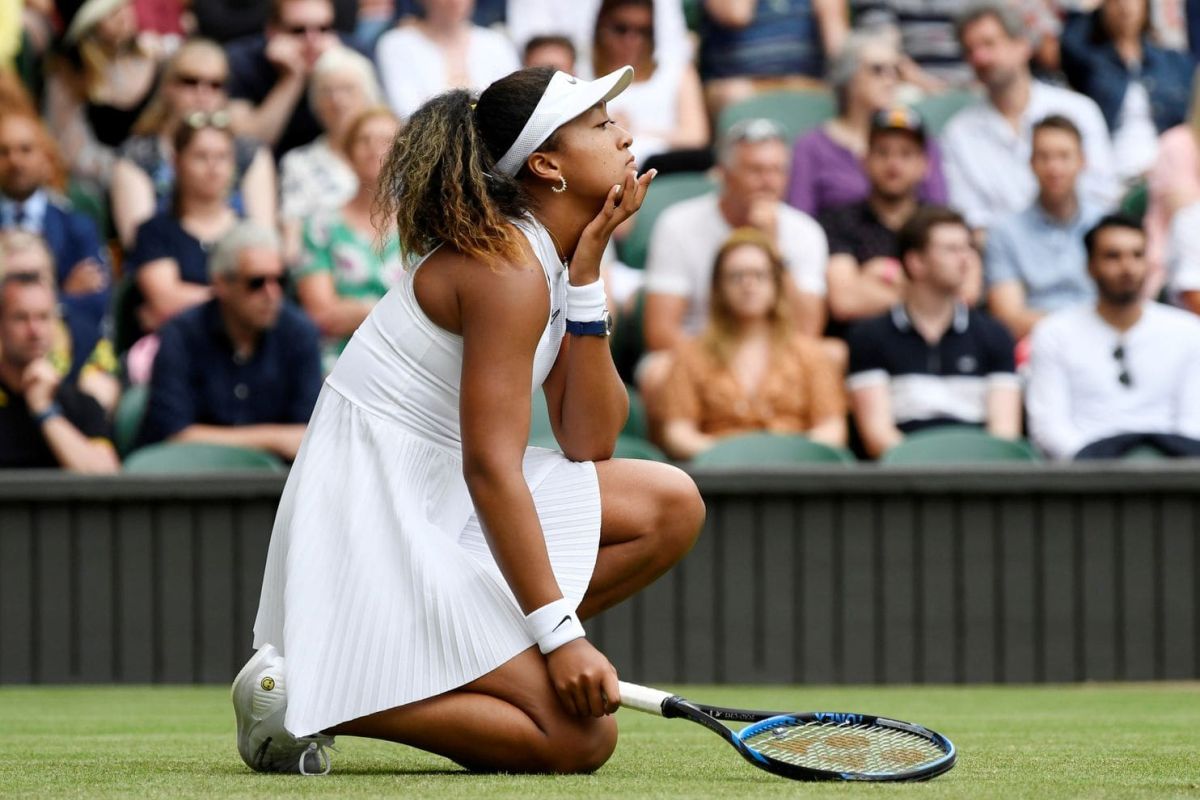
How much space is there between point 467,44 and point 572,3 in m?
0.73

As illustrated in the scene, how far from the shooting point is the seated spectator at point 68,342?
730 cm

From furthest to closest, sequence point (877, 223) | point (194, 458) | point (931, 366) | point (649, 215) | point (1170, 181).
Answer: point (1170, 181) → point (649, 215) → point (877, 223) → point (931, 366) → point (194, 458)

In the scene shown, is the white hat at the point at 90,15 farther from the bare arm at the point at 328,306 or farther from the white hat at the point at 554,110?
the white hat at the point at 554,110

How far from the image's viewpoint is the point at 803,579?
6.78 metres

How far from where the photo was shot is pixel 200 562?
680 cm

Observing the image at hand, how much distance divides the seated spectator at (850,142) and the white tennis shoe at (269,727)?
17.8 ft

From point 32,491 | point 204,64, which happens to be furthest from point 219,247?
point 204,64

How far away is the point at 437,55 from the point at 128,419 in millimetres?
2578

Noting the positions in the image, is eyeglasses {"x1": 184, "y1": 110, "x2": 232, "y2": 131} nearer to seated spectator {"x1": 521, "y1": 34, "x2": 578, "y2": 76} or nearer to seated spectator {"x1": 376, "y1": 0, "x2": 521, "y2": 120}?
seated spectator {"x1": 376, "y1": 0, "x2": 521, "y2": 120}

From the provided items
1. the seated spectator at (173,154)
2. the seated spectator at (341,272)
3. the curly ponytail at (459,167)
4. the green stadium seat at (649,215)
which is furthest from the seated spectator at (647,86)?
the curly ponytail at (459,167)

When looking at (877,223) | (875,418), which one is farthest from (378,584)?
(877,223)

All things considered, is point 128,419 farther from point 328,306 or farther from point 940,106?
point 940,106

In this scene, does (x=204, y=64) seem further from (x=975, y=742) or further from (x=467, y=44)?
(x=975, y=742)

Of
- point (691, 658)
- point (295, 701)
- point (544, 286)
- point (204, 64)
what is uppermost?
point (204, 64)
